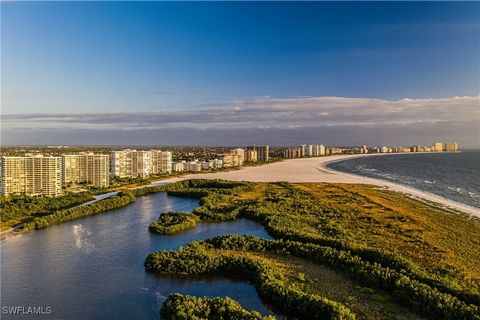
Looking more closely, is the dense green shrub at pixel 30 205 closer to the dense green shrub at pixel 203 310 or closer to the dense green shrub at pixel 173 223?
the dense green shrub at pixel 173 223

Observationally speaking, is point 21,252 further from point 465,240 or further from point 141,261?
point 465,240

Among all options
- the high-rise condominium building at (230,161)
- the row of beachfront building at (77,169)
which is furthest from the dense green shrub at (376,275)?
the high-rise condominium building at (230,161)

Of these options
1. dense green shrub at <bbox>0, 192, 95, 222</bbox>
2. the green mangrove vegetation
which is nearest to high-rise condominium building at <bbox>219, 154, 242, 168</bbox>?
dense green shrub at <bbox>0, 192, 95, 222</bbox>

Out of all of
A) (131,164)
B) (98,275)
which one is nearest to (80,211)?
(98,275)

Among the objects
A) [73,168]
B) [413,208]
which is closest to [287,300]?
[413,208]

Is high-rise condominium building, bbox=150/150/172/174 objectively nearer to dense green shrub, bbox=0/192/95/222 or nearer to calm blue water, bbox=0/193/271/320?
dense green shrub, bbox=0/192/95/222
